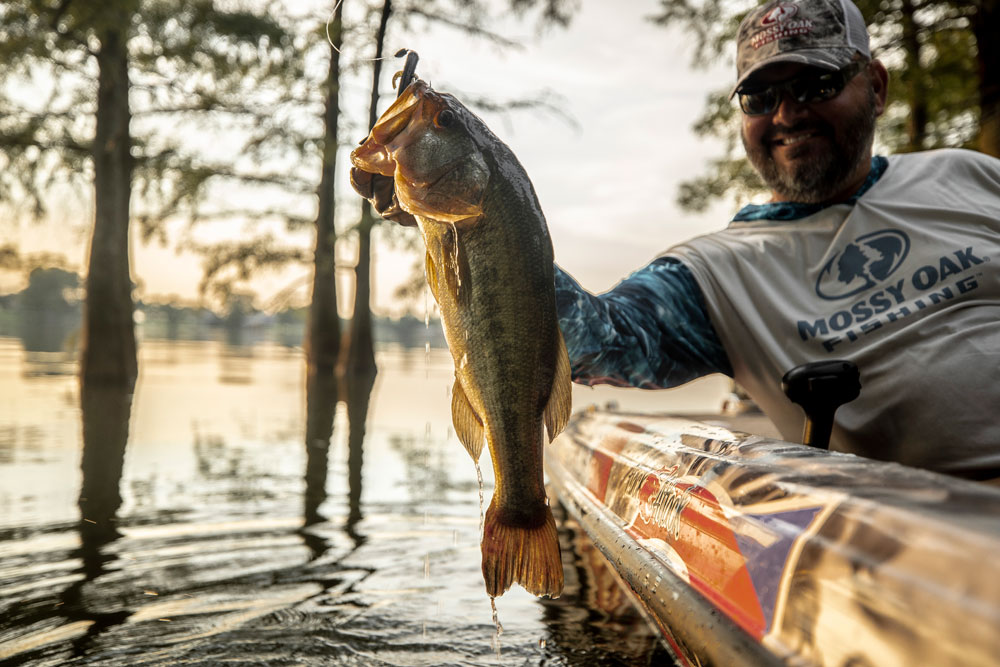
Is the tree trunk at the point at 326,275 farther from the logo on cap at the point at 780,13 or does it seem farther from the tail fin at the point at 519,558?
the tail fin at the point at 519,558

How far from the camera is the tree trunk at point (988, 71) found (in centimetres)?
732

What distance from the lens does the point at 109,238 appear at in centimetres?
1340

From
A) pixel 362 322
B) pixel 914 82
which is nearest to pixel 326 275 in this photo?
pixel 362 322

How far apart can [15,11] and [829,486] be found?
13.9 metres

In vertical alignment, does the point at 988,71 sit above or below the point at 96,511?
above

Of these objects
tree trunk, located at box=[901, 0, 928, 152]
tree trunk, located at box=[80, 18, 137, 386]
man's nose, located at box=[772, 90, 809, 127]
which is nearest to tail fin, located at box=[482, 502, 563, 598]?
man's nose, located at box=[772, 90, 809, 127]

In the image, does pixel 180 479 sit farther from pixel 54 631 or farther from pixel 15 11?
pixel 15 11

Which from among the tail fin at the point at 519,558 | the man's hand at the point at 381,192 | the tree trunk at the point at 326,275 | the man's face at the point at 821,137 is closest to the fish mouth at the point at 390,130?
the man's hand at the point at 381,192

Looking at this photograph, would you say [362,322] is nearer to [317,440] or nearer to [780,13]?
[317,440]

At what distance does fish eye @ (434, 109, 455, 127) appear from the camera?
1.58 metres

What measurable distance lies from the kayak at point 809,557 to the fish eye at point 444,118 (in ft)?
3.51

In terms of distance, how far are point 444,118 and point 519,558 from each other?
103 cm

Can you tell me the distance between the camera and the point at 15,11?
11.5 meters

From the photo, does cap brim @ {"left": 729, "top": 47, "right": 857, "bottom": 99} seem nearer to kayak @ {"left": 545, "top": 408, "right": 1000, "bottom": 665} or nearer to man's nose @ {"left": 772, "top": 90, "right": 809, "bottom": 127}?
man's nose @ {"left": 772, "top": 90, "right": 809, "bottom": 127}
